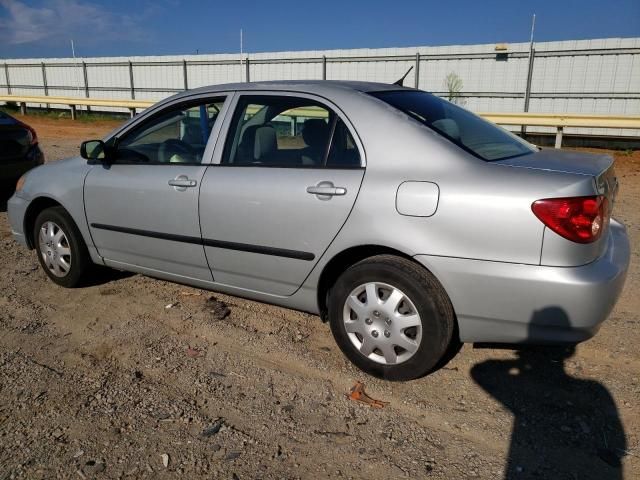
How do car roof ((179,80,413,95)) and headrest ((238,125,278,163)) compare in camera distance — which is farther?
headrest ((238,125,278,163))

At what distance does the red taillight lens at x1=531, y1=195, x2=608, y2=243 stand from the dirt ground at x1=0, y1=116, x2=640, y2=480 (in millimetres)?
943

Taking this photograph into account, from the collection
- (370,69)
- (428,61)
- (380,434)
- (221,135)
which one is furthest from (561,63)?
(380,434)

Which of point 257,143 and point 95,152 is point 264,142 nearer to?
point 257,143

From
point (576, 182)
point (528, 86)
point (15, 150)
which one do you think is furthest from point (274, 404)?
point (528, 86)

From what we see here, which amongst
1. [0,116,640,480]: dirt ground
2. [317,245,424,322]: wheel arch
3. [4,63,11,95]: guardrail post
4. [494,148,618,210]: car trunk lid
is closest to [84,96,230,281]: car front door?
[0,116,640,480]: dirt ground

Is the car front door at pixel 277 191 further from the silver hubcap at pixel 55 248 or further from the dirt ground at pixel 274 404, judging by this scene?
the silver hubcap at pixel 55 248

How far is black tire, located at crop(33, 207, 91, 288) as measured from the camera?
4.32 meters

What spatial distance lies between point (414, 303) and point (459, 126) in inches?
44.6

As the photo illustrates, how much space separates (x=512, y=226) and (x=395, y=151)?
29.4 inches

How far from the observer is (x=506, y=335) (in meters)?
2.77

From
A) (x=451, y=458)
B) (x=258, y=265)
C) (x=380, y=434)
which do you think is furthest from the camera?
(x=258, y=265)

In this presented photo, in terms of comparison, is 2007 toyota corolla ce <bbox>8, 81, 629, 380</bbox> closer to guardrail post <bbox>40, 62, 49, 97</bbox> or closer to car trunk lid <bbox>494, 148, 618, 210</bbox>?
car trunk lid <bbox>494, 148, 618, 210</bbox>

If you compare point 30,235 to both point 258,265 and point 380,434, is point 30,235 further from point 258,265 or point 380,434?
point 380,434

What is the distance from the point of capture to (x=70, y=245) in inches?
171
